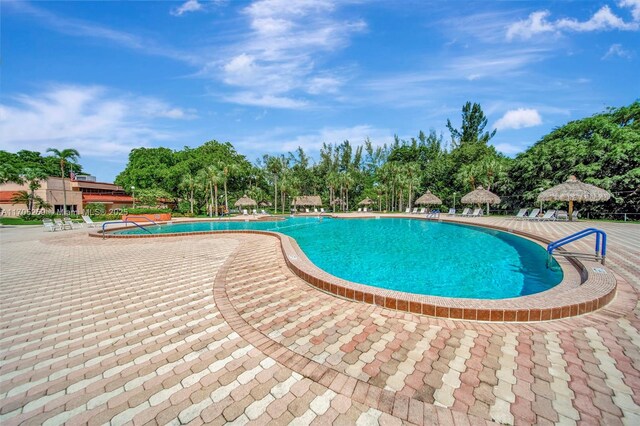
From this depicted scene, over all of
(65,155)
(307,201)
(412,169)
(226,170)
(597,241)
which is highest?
(65,155)

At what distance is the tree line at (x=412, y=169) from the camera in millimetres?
17750

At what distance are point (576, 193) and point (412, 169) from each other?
854 inches

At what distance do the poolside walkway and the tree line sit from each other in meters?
19.8

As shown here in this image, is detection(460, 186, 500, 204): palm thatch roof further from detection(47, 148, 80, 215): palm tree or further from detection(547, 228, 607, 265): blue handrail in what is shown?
detection(47, 148, 80, 215): palm tree

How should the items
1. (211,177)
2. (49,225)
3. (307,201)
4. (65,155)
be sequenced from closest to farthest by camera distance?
(49,225)
(65,155)
(211,177)
(307,201)

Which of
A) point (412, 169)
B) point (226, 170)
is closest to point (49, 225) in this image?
point (226, 170)

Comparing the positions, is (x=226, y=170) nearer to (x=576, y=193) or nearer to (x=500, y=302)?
(x=576, y=193)

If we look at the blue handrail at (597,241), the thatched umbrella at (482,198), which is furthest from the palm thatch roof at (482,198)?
the blue handrail at (597,241)

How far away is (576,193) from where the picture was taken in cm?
1505

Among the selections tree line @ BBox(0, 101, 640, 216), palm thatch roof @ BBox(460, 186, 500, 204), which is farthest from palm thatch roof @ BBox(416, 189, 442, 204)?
palm thatch roof @ BBox(460, 186, 500, 204)

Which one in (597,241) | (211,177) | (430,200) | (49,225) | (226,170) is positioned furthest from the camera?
(226,170)

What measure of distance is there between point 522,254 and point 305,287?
27.5 feet

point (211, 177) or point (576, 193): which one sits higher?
point (211, 177)

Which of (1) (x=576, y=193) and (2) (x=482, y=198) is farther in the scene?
(2) (x=482, y=198)
